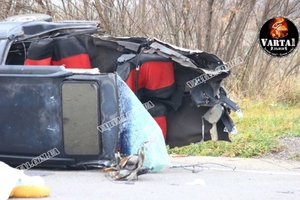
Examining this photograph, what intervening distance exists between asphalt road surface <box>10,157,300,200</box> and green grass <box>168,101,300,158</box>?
3.40ft

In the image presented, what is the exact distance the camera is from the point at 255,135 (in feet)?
30.3

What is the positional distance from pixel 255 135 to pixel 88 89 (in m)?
3.66

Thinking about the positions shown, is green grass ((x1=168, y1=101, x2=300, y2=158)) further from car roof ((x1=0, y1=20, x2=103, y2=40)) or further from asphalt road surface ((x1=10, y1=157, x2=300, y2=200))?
car roof ((x1=0, y1=20, x2=103, y2=40))

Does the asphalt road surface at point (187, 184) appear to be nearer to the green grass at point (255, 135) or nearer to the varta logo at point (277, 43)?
the green grass at point (255, 135)

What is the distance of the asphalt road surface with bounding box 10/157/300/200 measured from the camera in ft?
17.5

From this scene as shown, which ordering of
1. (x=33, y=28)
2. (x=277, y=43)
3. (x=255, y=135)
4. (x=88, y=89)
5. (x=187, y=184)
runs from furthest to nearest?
(x=277, y=43)
(x=255, y=135)
(x=33, y=28)
(x=88, y=89)
(x=187, y=184)

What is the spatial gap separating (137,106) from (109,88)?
0.41 meters

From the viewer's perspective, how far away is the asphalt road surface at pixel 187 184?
534 cm

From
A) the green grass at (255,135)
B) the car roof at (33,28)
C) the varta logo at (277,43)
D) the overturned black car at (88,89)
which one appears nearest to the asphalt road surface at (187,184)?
the overturned black car at (88,89)

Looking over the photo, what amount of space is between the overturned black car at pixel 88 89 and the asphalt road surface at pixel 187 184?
34 cm

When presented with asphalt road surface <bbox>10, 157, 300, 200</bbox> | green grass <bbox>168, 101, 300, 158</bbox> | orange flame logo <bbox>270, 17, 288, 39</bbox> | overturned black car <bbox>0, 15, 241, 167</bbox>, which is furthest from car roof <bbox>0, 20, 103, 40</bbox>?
orange flame logo <bbox>270, 17, 288, 39</bbox>

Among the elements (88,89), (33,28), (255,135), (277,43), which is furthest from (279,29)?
(88,89)

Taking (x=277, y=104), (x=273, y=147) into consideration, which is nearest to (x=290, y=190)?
(x=273, y=147)

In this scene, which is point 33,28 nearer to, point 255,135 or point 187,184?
point 187,184
